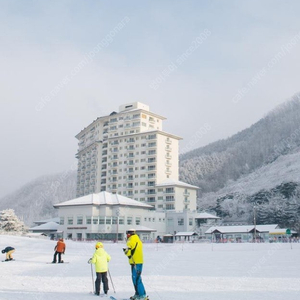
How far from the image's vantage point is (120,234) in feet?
245

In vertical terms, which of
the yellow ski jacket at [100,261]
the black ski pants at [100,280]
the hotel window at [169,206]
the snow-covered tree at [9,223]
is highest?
the hotel window at [169,206]

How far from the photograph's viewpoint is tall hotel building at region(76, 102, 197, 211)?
3696 inches

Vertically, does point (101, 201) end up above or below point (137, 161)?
below

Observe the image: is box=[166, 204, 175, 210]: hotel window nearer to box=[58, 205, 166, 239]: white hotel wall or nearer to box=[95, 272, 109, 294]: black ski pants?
box=[58, 205, 166, 239]: white hotel wall

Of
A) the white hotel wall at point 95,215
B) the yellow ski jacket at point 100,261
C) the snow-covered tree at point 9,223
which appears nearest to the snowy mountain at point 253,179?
the white hotel wall at point 95,215

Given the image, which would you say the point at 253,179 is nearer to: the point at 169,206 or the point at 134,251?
the point at 169,206

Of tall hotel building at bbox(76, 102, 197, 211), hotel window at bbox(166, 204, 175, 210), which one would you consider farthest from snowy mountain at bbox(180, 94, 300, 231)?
tall hotel building at bbox(76, 102, 197, 211)

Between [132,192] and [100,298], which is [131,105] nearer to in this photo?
[132,192]

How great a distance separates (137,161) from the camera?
10175 cm

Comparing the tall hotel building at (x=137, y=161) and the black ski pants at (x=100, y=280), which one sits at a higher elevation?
the tall hotel building at (x=137, y=161)

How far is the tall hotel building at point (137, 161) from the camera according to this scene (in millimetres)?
93875

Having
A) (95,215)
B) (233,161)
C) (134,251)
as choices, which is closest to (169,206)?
(95,215)

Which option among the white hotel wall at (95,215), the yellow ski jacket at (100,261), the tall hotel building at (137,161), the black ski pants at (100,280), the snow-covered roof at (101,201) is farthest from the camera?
the tall hotel building at (137,161)

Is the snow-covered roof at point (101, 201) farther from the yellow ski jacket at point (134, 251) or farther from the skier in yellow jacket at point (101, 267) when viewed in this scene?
the yellow ski jacket at point (134, 251)
